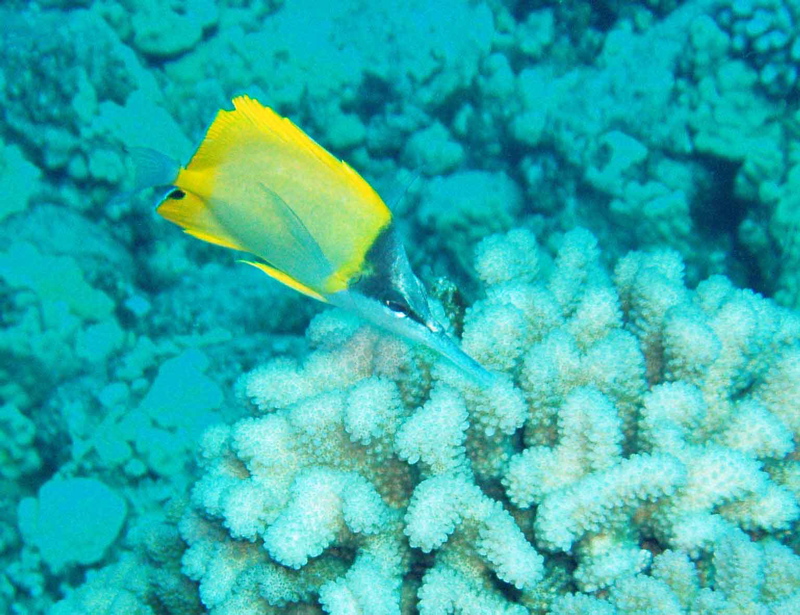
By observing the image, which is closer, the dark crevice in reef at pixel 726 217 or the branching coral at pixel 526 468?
the branching coral at pixel 526 468

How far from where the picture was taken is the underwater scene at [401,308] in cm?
189

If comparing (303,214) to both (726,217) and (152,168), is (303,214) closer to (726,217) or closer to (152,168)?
(152,168)

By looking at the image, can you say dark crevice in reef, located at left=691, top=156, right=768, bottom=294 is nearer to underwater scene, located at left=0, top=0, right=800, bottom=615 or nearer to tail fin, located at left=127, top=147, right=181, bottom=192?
underwater scene, located at left=0, top=0, right=800, bottom=615

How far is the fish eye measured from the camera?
1813 millimetres

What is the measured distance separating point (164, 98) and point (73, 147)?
3.10 feet

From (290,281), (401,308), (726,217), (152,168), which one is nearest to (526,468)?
(401,308)

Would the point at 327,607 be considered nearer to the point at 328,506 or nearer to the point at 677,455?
the point at 328,506

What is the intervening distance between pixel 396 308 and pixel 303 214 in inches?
16.5

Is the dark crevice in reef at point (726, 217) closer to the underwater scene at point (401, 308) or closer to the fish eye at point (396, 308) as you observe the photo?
the underwater scene at point (401, 308)

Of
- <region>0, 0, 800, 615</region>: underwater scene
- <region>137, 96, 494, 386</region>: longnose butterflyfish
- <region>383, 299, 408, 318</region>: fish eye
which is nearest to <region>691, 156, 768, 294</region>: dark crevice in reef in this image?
<region>0, 0, 800, 615</region>: underwater scene

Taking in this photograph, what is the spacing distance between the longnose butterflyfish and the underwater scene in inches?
0.4

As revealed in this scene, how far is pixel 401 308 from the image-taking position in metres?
1.82

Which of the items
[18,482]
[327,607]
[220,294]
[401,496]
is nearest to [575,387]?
[401,496]

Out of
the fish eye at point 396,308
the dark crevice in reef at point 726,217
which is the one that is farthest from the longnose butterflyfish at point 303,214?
the dark crevice in reef at point 726,217
